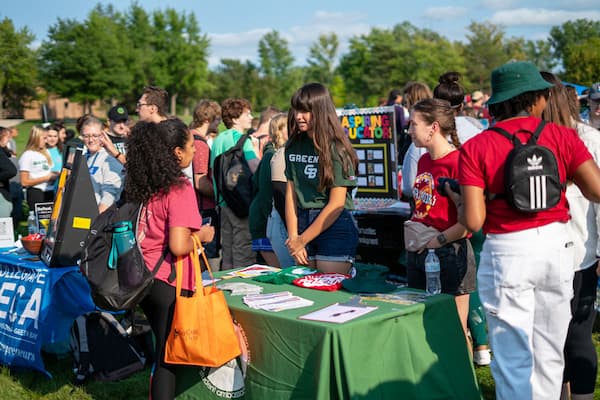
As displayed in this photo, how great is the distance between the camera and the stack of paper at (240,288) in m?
3.63

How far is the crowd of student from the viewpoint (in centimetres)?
272

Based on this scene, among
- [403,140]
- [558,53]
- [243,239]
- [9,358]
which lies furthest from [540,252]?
[558,53]

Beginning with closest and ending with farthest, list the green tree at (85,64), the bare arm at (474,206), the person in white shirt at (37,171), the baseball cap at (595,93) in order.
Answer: the bare arm at (474,206) < the baseball cap at (595,93) < the person in white shirt at (37,171) < the green tree at (85,64)

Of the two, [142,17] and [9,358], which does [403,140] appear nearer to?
[9,358]

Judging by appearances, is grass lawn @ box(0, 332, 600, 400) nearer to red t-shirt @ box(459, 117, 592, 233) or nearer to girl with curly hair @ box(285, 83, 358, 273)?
girl with curly hair @ box(285, 83, 358, 273)

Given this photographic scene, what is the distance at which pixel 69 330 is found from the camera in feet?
16.4

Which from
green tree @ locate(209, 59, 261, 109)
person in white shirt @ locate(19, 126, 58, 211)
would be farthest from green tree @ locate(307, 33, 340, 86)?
person in white shirt @ locate(19, 126, 58, 211)

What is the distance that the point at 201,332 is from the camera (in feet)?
10.3

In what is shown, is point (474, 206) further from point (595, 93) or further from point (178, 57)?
point (178, 57)

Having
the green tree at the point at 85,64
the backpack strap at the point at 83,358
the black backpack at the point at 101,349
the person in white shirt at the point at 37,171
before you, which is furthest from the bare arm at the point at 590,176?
the green tree at the point at 85,64

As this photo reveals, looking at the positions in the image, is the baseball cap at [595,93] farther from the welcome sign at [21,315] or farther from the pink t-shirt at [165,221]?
the welcome sign at [21,315]

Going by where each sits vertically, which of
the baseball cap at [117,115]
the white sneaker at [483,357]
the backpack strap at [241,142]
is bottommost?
the white sneaker at [483,357]

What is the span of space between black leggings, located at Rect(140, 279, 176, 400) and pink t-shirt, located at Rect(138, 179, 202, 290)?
2.4 inches

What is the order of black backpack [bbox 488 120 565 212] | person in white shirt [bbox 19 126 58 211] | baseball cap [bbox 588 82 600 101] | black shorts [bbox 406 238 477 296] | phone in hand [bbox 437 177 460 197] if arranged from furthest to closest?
person in white shirt [bbox 19 126 58 211]
baseball cap [bbox 588 82 600 101]
black shorts [bbox 406 238 477 296]
phone in hand [bbox 437 177 460 197]
black backpack [bbox 488 120 565 212]
